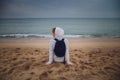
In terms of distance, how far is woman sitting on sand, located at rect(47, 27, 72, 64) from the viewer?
205cm

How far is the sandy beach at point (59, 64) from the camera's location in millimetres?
1894

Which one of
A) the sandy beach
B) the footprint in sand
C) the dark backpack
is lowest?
the footprint in sand

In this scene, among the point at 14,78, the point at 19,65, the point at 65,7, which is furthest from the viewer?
the point at 65,7

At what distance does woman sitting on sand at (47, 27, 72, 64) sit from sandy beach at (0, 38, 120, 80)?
11cm

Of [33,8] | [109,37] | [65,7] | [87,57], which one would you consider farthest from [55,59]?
[109,37]

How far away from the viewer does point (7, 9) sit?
2811mm

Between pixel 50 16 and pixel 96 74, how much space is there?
5.03 feet

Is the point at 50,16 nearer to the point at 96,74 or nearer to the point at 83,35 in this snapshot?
the point at 83,35

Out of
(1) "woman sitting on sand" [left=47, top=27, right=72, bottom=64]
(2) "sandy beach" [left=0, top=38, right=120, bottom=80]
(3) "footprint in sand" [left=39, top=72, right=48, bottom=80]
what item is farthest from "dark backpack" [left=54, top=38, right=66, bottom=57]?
(3) "footprint in sand" [left=39, top=72, right=48, bottom=80]

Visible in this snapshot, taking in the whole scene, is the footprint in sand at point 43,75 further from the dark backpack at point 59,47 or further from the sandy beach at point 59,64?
the dark backpack at point 59,47

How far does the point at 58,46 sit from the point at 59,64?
247mm

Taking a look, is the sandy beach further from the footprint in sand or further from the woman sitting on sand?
the woman sitting on sand

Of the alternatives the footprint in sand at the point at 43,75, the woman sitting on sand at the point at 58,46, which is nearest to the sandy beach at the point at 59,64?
the footprint in sand at the point at 43,75

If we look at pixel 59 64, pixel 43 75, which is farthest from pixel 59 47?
pixel 43 75
